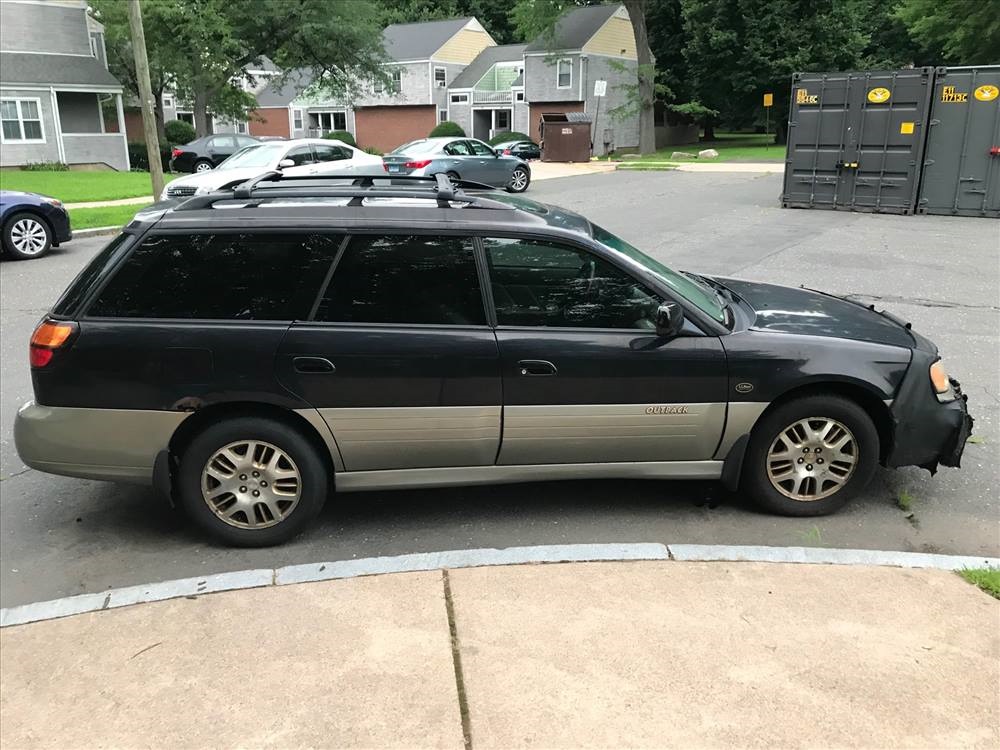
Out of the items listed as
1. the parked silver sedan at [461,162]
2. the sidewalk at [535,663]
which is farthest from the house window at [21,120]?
the sidewalk at [535,663]

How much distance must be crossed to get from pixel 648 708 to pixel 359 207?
265cm

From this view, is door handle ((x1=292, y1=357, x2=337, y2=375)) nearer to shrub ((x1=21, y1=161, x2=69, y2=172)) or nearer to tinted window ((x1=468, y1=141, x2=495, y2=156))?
tinted window ((x1=468, y1=141, x2=495, y2=156))

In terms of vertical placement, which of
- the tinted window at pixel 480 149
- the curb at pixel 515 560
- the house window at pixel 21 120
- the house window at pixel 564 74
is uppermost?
the house window at pixel 564 74

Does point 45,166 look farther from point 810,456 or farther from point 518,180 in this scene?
point 810,456

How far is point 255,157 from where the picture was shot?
59.5 ft

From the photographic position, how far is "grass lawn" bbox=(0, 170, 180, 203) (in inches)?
821

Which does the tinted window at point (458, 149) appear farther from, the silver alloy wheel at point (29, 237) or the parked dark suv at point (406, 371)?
A: the parked dark suv at point (406, 371)

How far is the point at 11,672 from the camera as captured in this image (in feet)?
10.3

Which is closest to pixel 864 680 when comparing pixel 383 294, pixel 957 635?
pixel 957 635

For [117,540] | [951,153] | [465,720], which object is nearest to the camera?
[465,720]

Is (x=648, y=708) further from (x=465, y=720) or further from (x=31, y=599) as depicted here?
(x=31, y=599)

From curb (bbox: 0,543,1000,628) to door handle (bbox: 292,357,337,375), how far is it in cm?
88

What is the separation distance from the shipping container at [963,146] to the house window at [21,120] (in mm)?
31043

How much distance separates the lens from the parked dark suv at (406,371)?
12.9 feet
